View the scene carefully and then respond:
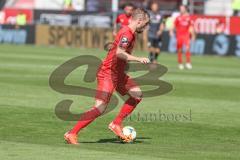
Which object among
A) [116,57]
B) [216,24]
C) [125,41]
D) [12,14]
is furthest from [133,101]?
[12,14]

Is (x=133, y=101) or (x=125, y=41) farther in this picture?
(x=133, y=101)

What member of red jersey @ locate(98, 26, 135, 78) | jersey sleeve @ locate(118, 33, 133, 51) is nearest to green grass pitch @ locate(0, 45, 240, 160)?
red jersey @ locate(98, 26, 135, 78)

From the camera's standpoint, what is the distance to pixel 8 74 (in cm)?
2636

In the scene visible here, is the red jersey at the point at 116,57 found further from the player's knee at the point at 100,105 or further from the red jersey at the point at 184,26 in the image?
the red jersey at the point at 184,26

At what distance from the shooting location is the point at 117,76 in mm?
13195

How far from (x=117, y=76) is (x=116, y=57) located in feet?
1.18

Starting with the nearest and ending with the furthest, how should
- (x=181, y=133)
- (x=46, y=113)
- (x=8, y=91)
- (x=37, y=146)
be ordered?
1. (x=37, y=146)
2. (x=181, y=133)
3. (x=46, y=113)
4. (x=8, y=91)

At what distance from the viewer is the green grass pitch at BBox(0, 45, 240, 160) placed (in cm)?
1186

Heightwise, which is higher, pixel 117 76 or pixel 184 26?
pixel 117 76

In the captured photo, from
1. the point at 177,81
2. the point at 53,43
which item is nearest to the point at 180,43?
the point at 177,81

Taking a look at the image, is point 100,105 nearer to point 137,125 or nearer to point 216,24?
point 137,125

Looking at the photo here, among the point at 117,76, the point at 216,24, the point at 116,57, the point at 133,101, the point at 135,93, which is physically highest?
the point at 116,57

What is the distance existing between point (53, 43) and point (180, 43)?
55.6 ft

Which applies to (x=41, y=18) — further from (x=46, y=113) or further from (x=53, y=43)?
(x=46, y=113)
